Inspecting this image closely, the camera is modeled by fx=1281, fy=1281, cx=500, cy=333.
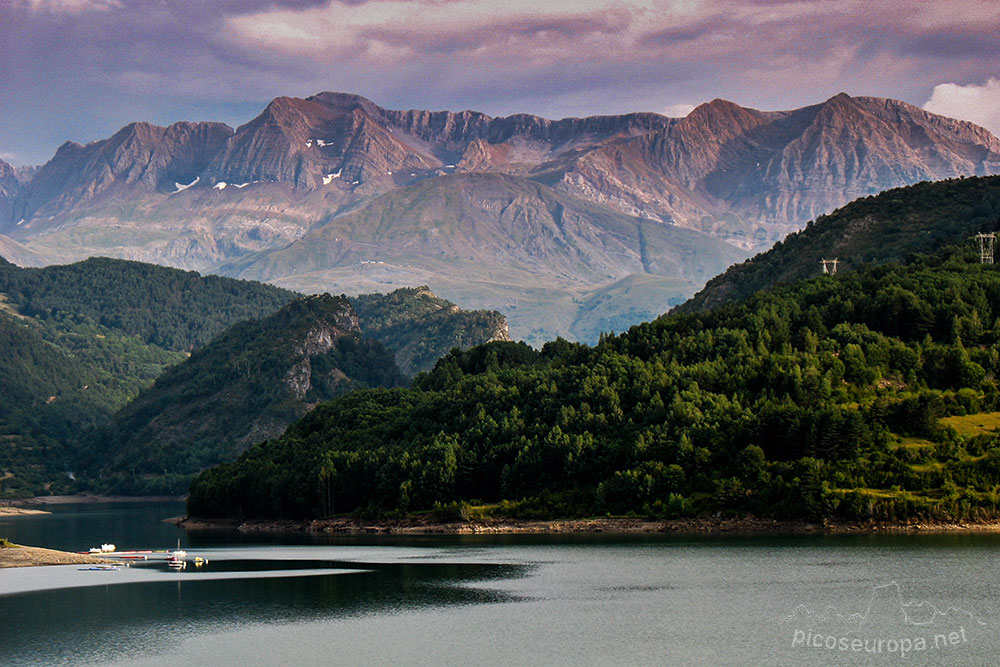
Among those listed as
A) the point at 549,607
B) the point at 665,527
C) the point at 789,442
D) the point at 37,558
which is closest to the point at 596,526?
the point at 665,527

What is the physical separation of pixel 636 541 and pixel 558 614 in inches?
2163

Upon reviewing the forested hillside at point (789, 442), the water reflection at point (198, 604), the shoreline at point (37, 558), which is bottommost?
the water reflection at point (198, 604)

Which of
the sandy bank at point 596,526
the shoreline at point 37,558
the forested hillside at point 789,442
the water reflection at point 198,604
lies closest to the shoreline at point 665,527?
the sandy bank at point 596,526

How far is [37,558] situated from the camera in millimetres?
164625

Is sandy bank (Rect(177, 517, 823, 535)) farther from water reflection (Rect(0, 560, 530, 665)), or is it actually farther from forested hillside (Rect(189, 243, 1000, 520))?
water reflection (Rect(0, 560, 530, 665))

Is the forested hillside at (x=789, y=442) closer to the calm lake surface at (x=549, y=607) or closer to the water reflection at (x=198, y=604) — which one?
the calm lake surface at (x=549, y=607)

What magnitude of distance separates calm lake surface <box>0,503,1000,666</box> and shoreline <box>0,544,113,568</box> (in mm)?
4161

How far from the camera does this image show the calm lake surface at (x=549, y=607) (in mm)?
92062

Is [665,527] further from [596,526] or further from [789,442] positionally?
[789,442]

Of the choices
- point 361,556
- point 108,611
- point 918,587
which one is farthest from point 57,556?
point 918,587

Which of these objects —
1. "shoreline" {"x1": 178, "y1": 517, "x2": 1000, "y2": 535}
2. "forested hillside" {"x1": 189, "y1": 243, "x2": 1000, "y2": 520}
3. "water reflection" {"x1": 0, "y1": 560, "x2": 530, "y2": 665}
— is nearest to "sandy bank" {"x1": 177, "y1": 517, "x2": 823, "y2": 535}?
"shoreline" {"x1": 178, "y1": 517, "x2": 1000, "y2": 535}

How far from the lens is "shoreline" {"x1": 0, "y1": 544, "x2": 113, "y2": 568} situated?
161m

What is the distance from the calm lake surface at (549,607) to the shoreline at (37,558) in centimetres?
416

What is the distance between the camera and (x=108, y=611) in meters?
118
